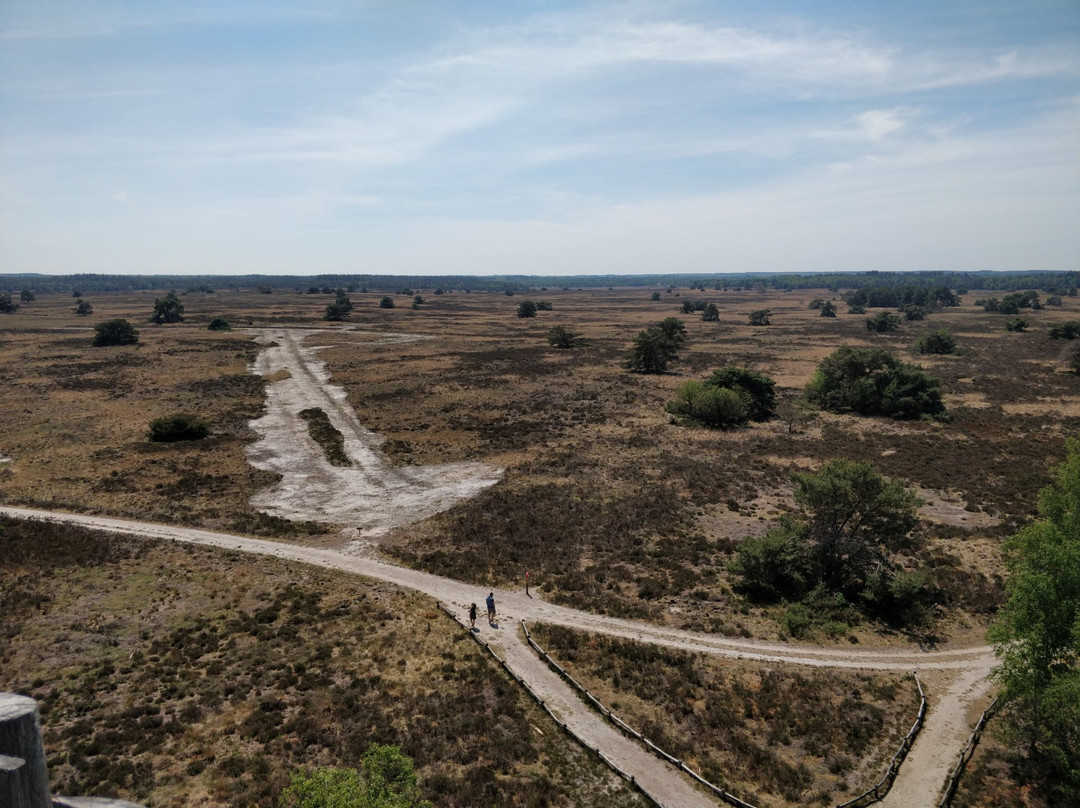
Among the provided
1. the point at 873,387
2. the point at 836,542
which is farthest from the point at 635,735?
the point at 873,387

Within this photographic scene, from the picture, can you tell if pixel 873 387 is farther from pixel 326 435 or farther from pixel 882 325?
pixel 882 325

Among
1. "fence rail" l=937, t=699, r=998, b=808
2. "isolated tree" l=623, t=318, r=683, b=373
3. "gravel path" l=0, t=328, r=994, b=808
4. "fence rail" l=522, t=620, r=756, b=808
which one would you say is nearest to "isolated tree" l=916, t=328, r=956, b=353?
"isolated tree" l=623, t=318, r=683, b=373

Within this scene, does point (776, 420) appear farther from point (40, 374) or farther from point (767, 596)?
point (40, 374)

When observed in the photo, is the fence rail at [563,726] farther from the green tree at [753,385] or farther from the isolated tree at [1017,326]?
the isolated tree at [1017,326]

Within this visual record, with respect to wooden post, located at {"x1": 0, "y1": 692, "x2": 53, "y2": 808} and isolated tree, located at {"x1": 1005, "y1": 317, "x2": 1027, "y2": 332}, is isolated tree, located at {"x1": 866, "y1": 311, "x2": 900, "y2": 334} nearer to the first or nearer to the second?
isolated tree, located at {"x1": 1005, "y1": 317, "x2": 1027, "y2": 332}

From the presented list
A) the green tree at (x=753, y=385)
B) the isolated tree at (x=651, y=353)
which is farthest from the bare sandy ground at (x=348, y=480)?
the isolated tree at (x=651, y=353)

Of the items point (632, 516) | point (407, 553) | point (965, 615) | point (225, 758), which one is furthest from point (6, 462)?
point (965, 615)
